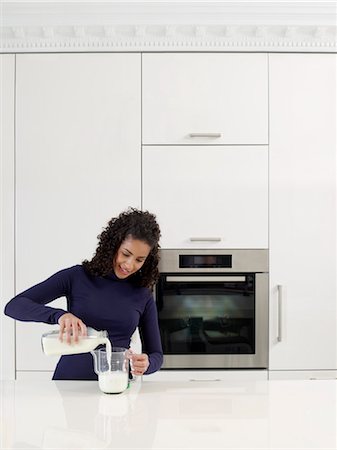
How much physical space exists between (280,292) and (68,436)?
5.88ft

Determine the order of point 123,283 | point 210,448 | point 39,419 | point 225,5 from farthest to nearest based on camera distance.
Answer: point 225,5 < point 123,283 < point 39,419 < point 210,448

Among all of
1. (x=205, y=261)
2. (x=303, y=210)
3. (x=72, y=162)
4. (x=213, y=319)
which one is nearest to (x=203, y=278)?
(x=205, y=261)

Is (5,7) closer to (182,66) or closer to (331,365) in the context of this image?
(182,66)

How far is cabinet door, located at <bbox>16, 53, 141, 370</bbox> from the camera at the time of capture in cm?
295

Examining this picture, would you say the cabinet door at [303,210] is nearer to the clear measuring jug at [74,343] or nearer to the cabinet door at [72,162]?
the cabinet door at [72,162]

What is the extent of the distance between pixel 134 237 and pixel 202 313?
1093 millimetres

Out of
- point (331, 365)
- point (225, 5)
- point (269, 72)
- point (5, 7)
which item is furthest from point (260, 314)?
point (5, 7)

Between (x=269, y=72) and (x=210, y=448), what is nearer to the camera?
(x=210, y=448)

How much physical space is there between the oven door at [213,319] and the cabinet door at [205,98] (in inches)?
28.3

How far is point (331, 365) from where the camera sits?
9.64ft

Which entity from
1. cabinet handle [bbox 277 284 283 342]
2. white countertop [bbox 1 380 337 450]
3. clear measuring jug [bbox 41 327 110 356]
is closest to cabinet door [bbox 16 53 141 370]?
cabinet handle [bbox 277 284 283 342]

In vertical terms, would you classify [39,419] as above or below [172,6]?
below

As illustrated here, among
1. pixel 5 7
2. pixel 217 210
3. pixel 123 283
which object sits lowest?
pixel 123 283

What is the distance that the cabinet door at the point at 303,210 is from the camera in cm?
293
